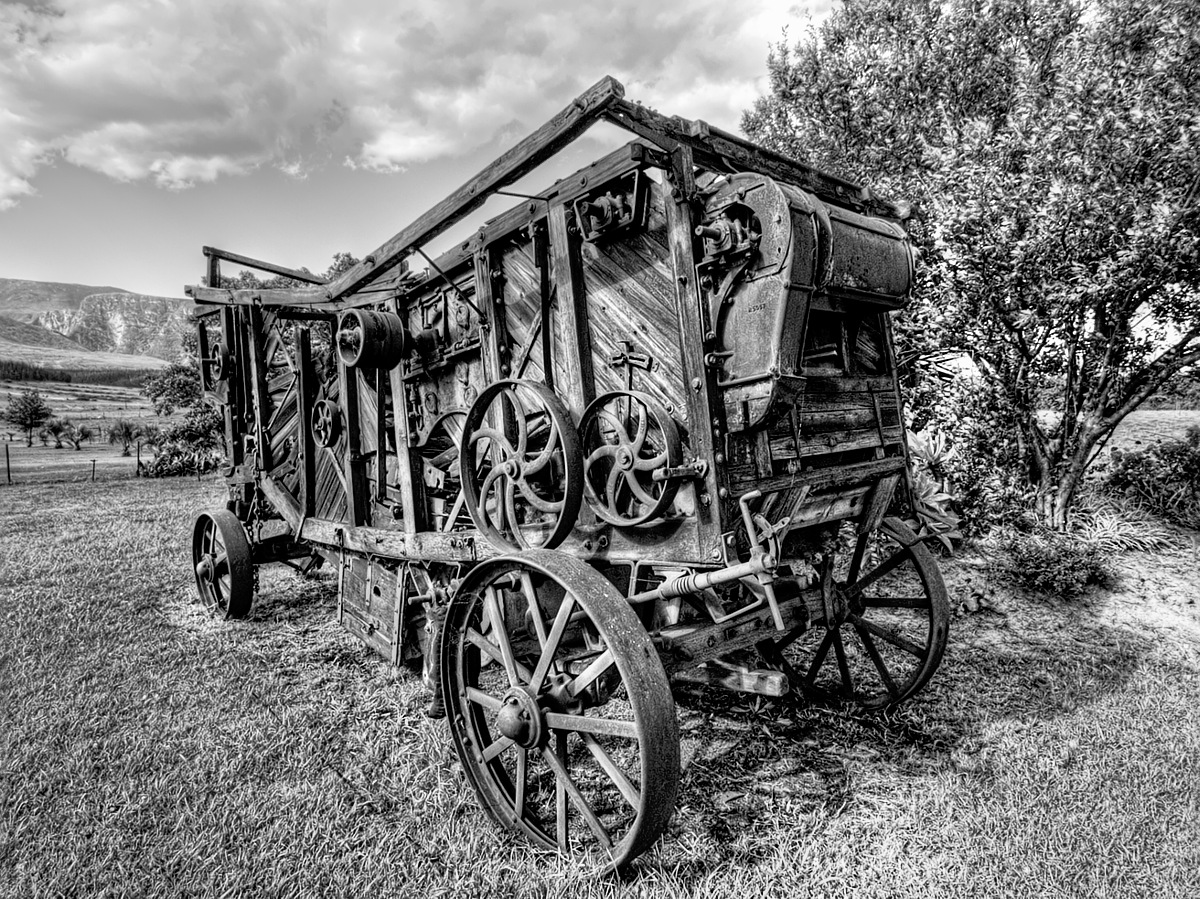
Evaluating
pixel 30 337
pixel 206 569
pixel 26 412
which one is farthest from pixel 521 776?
pixel 30 337

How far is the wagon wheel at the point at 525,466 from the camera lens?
3.42 metres

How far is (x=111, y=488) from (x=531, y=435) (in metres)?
20.6

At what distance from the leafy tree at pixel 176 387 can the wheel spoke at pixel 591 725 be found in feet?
82.0

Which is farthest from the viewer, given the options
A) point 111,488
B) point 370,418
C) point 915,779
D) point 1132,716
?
point 111,488

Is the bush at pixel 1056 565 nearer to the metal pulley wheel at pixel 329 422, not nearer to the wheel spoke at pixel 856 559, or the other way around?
the wheel spoke at pixel 856 559

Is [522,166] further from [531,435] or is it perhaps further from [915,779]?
[915,779]

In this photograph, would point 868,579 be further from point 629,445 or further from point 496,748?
point 496,748

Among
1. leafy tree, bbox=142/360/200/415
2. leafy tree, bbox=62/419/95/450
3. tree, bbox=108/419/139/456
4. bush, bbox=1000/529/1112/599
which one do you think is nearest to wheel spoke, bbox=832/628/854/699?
bush, bbox=1000/529/1112/599

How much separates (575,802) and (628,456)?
162cm

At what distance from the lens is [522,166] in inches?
136

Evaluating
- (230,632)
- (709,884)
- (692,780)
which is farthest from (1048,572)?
(230,632)

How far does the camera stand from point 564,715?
3043 mm

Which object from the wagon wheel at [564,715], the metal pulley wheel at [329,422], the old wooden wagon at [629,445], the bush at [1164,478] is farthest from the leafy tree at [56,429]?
the bush at [1164,478]

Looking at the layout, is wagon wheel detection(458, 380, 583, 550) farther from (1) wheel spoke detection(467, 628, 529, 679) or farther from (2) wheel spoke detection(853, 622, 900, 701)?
(2) wheel spoke detection(853, 622, 900, 701)
